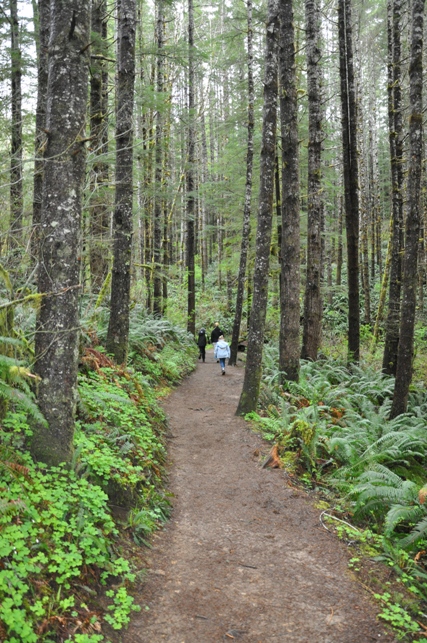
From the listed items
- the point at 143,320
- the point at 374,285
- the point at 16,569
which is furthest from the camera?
the point at 374,285

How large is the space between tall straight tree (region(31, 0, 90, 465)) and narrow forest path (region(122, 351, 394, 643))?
170 centimetres

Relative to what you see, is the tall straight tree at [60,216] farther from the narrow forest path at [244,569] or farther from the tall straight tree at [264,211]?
the tall straight tree at [264,211]

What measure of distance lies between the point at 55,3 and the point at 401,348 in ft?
25.3

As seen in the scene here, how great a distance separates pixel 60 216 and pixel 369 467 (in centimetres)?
538

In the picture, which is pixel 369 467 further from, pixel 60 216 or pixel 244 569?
pixel 60 216

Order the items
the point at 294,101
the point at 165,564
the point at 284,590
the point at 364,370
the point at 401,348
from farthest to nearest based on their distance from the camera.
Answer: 1. the point at 364,370
2. the point at 294,101
3. the point at 401,348
4. the point at 165,564
5. the point at 284,590

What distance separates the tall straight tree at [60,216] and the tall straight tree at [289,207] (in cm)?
673

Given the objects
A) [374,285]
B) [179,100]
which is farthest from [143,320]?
[179,100]

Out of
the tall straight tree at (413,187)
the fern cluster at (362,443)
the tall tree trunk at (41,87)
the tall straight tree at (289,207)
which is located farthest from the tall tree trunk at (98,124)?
the tall straight tree at (413,187)

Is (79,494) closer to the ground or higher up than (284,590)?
higher up

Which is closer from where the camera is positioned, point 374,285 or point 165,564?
point 165,564

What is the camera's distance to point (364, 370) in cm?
1320

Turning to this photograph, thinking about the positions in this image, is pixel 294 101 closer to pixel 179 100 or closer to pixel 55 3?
pixel 55 3

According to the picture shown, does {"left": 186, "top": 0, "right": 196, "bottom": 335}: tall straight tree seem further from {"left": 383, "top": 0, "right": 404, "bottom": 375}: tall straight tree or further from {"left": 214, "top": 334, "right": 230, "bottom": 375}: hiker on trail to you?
{"left": 383, "top": 0, "right": 404, "bottom": 375}: tall straight tree
